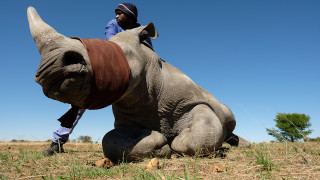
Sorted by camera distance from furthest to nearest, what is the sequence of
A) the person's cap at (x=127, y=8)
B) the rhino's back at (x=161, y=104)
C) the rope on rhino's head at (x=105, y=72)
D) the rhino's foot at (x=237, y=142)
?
1. the rhino's foot at (x=237, y=142)
2. the person's cap at (x=127, y=8)
3. the rhino's back at (x=161, y=104)
4. the rope on rhino's head at (x=105, y=72)

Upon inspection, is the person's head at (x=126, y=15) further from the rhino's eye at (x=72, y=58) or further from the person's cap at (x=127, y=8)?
the rhino's eye at (x=72, y=58)

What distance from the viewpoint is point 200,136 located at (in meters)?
2.89

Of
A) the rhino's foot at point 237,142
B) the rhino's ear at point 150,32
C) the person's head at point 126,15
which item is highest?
the person's head at point 126,15

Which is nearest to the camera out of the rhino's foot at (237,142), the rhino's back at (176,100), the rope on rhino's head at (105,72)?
the rope on rhino's head at (105,72)

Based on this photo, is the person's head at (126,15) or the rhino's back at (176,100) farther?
the person's head at (126,15)

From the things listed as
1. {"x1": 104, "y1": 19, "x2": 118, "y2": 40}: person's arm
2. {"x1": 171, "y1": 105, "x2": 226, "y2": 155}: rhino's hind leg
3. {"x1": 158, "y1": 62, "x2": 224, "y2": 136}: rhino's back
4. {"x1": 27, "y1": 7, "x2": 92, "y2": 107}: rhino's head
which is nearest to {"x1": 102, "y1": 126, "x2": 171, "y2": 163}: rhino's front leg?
{"x1": 171, "y1": 105, "x2": 226, "y2": 155}: rhino's hind leg

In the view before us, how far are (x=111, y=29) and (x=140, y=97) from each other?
4.91 ft

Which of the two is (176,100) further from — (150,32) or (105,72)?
(105,72)

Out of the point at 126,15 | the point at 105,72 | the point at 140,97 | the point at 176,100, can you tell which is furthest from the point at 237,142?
the point at 105,72

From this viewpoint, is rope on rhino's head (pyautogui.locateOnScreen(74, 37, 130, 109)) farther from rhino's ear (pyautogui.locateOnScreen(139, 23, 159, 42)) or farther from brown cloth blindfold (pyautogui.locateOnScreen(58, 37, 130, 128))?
rhino's ear (pyautogui.locateOnScreen(139, 23, 159, 42))

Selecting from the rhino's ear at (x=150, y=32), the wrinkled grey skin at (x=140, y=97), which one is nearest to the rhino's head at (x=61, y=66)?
the wrinkled grey skin at (x=140, y=97)

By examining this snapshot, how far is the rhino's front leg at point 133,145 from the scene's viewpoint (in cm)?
278

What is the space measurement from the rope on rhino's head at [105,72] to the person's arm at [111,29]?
4.64 feet

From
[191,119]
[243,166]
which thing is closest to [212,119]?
[191,119]
